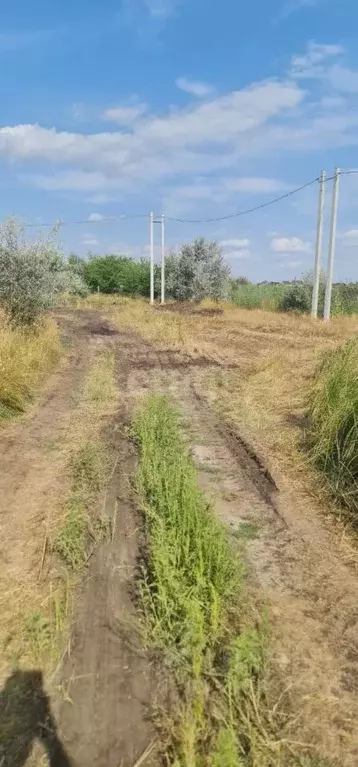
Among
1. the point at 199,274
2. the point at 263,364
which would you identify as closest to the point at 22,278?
the point at 263,364

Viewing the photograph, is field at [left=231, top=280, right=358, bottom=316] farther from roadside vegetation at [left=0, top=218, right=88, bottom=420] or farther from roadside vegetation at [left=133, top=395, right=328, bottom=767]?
roadside vegetation at [left=133, top=395, right=328, bottom=767]

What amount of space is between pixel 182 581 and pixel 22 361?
7.17 m

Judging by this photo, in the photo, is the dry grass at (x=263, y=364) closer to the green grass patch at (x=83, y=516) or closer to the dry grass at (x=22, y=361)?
the green grass patch at (x=83, y=516)

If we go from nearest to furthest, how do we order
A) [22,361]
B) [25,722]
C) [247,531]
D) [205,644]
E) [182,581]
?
1. [25,722]
2. [205,644]
3. [182,581]
4. [247,531]
5. [22,361]

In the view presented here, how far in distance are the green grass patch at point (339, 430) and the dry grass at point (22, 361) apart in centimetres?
439

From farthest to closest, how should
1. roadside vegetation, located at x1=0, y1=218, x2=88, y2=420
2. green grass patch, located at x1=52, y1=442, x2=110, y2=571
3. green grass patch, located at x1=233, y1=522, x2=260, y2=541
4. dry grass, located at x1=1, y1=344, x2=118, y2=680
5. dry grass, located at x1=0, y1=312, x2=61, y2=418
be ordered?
1. roadside vegetation, located at x1=0, y1=218, x2=88, y2=420
2. dry grass, located at x1=0, y1=312, x2=61, y2=418
3. green grass patch, located at x1=233, y1=522, x2=260, y2=541
4. green grass patch, located at x1=52, y1=442, x2=110, y2=571
5. dry grass, located at x1=1, y1=344, x2=118, y2=680

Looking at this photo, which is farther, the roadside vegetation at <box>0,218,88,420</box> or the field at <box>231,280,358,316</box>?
the field at <box>231,280,358,316</box>

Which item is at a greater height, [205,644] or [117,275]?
[117,275]

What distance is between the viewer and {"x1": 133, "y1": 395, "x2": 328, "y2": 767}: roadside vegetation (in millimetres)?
2488

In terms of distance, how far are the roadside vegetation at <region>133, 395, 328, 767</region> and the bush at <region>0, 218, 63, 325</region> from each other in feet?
31.4

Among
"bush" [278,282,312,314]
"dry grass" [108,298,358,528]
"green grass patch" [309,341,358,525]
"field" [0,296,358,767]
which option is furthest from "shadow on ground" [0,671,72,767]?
"bush" [278,282,312,314]

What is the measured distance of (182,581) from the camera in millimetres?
3582

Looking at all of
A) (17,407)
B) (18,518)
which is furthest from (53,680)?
(17,407)

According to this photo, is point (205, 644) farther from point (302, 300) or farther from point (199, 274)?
point (199, 274)
